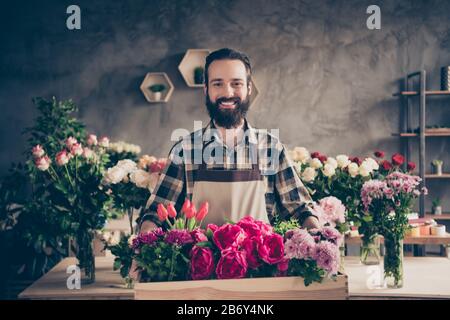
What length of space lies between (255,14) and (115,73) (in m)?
1.64

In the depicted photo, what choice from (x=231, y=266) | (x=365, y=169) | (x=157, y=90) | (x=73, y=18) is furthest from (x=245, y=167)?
(x=73, y=18)

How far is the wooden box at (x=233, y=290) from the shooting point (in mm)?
1373

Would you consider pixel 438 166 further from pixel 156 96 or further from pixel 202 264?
pixel 202 264

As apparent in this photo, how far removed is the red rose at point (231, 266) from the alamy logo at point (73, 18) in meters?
5.25

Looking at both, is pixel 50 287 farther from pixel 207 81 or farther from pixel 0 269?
pixel 0 269

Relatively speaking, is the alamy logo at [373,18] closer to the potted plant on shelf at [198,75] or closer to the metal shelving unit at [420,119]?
the metal shelving unit at [420,119]

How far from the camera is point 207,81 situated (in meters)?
2.13

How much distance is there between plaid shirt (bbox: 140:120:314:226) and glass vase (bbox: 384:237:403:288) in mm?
396

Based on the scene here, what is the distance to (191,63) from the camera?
607 cm

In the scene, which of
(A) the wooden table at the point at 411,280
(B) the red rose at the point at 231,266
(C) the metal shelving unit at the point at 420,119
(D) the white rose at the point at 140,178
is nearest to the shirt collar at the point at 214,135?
(D) the white rose at the point at 140,178

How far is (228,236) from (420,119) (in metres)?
4.60

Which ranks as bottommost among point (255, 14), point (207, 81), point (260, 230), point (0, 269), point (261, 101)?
point (0, 269)
